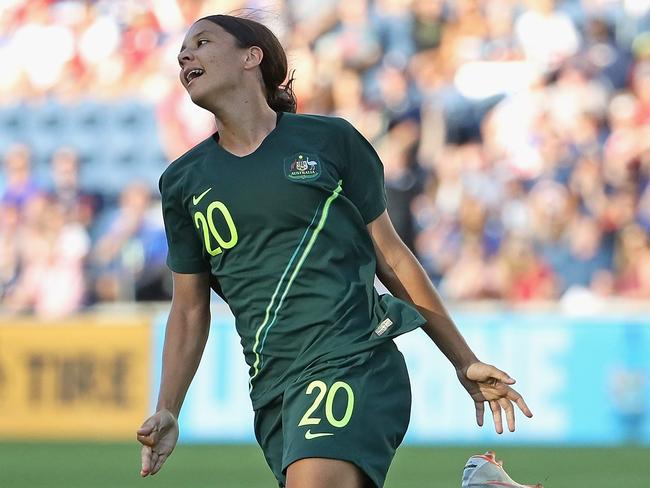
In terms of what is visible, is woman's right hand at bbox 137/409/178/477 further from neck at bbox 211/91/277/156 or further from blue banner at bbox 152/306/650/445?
blue banner at bbox 152/306/650/445

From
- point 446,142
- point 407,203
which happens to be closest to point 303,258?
point 407,203

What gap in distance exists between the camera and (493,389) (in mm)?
4496

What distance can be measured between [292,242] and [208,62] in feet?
2.19

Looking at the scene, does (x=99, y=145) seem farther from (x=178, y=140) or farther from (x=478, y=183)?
(x=478, y=183)

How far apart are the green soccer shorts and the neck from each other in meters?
0.81

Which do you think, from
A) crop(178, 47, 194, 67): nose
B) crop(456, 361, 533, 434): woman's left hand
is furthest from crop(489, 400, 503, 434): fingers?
crop(178, 47, 194, 67): nose

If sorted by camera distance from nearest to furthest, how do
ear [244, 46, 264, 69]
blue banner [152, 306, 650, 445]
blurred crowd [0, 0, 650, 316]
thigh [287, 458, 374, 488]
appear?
thigh [287, 458, 374, 488], ear [244, 46, 264, 69], blue banner [152, 306, 650, 445], blurred crowd [0, 0, 650, 316]

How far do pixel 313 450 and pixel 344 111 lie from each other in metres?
11.1

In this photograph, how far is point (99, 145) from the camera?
53.0ft

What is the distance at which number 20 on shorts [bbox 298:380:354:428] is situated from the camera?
13.9 feet

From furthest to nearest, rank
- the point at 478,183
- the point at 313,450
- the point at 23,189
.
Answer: the point at 23,189 → the point at 478,183 → the point at 313,450

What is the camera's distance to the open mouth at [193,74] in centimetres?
456

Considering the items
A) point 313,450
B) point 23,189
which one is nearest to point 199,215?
point 313,450

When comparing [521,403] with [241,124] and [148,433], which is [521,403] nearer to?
[148,433]
